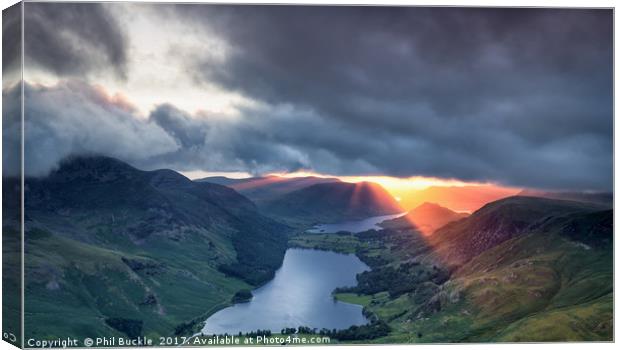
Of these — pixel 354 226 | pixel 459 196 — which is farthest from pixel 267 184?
pixel 459 196

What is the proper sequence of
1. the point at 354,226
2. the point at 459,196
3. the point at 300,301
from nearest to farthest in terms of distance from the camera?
the point at 459,196 < the point at 300,301 < the point at 354,226

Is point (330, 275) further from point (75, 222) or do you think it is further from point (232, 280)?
point (75, 222)

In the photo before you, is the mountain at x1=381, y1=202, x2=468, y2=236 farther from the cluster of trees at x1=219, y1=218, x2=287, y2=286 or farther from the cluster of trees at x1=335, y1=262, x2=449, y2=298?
the cluster of trees at x1=219, y1=218, x2=287, y2=286

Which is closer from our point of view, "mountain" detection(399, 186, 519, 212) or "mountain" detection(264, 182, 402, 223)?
"mountain" detection(399, 186, 519, 212)

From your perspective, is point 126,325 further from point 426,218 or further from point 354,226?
point 426,218

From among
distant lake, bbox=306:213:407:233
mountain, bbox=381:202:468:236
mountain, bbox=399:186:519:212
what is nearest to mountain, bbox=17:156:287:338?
distant lake, bbox=306:213:407:233

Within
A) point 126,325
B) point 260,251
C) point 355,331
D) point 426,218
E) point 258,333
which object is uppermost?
point 426,218

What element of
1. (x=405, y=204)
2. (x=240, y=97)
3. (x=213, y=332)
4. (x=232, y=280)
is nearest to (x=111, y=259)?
(x=232, y=280)
